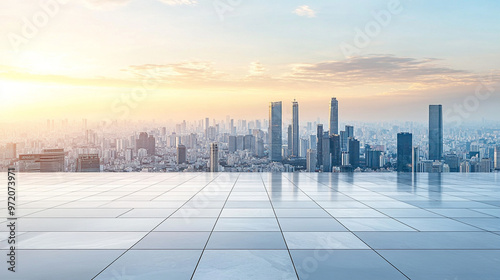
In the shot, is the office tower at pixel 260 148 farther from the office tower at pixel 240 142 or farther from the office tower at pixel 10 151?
the office tower at pixel 10 151

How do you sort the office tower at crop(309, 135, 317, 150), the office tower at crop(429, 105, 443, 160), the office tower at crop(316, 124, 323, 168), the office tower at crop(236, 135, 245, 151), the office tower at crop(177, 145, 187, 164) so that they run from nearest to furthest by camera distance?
the office tower at crop(177, 145, 187, 164), the office tower at crop(429, 105, 443, 160), the office tower at crop(316, 124, 323, 168), the office tower at crop(309, 135, 317, 150), the office tower at crop(236, 135, 245, 151)

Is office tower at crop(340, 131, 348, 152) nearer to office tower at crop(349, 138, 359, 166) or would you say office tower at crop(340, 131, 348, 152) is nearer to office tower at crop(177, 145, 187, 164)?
office tower at crop(349, 138, 359, 166)

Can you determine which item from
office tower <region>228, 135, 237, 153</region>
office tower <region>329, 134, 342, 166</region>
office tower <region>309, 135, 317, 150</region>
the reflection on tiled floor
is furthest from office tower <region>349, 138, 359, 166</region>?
the reflection on tiled floor

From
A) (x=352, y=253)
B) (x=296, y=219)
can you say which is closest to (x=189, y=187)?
(x=296, y=219)

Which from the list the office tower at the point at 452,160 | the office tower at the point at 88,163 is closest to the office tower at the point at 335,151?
the office tower at the point at 452,160

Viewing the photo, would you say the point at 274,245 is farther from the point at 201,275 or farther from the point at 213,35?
the point at 213,35
